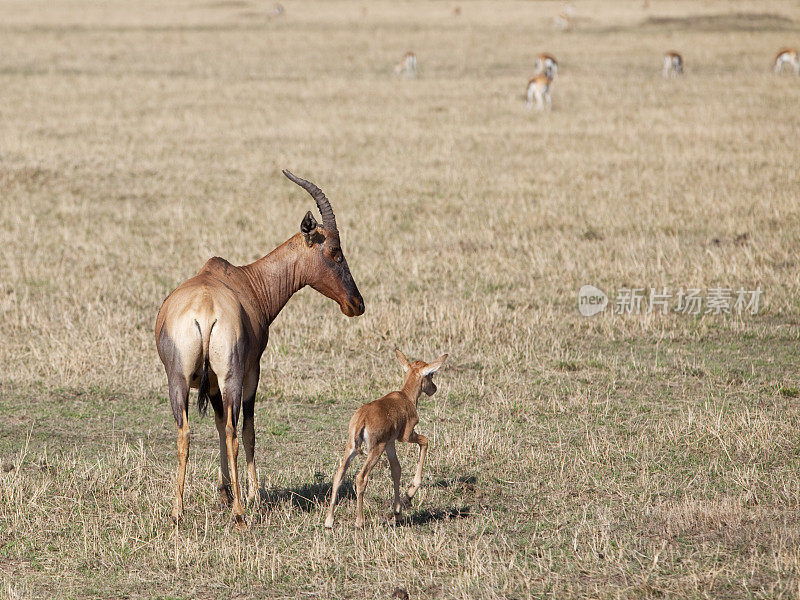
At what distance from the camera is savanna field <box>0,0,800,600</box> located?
626cm

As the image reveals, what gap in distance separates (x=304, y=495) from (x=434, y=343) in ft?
13.7

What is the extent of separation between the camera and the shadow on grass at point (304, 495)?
708 centimetres

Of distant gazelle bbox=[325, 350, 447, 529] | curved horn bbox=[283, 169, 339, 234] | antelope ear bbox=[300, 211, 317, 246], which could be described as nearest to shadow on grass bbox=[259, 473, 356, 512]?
distant gazelle bbox=[325, 350, 447, 529]

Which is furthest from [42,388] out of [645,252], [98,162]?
[98,162]

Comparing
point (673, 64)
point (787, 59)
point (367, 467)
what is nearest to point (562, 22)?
point (787, 59)

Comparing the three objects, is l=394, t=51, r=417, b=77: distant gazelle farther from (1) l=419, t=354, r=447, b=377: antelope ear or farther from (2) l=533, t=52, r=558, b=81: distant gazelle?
(1) l=419, t=354, r=447, b=377: antelope ear

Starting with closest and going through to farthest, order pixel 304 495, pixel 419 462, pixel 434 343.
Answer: pixel 419 462 → pixel 304 495 → pixel 434 343

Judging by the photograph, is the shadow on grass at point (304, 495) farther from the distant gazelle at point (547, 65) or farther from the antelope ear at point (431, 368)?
the distant gazelle at point (547, 65)

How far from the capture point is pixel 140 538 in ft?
21.3

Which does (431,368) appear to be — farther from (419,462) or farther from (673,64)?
(673,64)

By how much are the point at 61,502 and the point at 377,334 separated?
5.11 metres

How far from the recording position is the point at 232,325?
249 inches

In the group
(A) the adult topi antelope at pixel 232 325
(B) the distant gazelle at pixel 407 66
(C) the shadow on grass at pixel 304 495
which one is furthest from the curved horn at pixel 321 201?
(B) the distant gazelle at pixel 407 66

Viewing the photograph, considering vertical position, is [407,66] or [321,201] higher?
[407,66]
